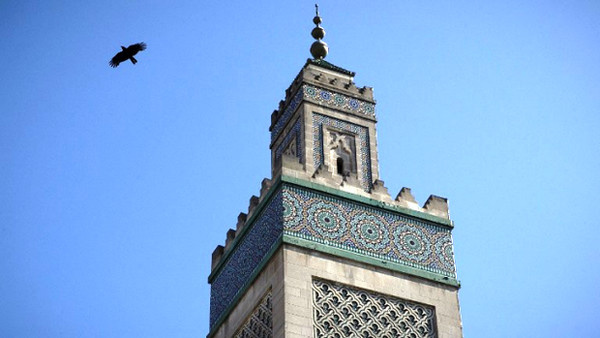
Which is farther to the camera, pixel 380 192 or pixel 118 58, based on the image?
pixel 380 192

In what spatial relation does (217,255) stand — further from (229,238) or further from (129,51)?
(129,51)

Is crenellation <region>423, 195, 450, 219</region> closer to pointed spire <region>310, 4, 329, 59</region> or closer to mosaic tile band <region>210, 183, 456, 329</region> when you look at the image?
mosaic tile band <region>210, 183, 456, 329</region>

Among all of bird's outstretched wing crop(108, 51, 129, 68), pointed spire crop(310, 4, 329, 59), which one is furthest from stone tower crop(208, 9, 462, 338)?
bird's outstretched wing crop(108, 51, 129, 68)

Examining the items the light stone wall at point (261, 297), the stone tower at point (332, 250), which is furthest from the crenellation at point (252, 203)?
the light stone wall at point (261, 297)

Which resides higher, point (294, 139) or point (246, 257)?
point (294, 139)

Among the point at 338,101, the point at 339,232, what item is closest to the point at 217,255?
the point at 339,232

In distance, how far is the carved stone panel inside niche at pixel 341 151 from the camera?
15.6m

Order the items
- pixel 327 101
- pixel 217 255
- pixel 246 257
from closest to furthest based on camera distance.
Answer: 1. pixel 246 257
2. pixel 217 255
3. pixel 327 101

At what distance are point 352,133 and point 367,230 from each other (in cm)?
177

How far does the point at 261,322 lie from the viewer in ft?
46.0

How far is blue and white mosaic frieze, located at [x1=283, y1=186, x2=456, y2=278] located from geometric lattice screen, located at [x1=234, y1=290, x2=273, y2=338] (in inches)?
33.4

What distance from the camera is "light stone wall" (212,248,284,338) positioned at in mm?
13555

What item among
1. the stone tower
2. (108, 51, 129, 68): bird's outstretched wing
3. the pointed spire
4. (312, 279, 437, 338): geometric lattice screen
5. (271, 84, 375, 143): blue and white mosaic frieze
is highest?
the pointed spire

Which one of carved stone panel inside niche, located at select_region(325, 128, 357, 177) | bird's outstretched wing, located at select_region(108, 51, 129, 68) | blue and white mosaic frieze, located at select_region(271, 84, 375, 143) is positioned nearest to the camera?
bird's outstretched wing, located at select_region(108, 51, 129, 68)
